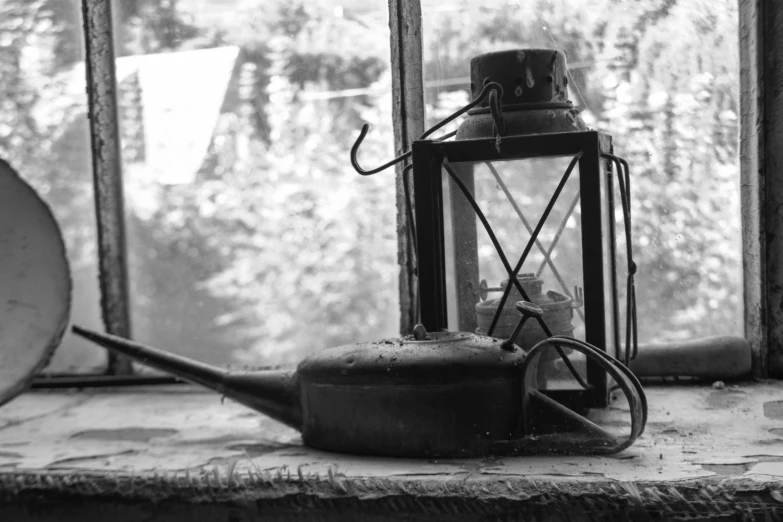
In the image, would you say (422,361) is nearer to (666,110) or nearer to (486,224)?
(486,224)

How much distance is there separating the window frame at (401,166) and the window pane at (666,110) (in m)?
0.03

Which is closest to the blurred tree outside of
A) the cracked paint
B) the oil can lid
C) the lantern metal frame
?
the cracked paint

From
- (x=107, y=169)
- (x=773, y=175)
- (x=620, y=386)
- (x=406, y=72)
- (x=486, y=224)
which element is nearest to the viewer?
(x=620, y=386)

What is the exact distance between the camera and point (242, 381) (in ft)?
4.28

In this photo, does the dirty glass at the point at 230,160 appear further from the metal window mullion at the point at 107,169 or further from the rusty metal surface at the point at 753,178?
the rusty metal surface at the point at 753,178

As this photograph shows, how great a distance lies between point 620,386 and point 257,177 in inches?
34.9

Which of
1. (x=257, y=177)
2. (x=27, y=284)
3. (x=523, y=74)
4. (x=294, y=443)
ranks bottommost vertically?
(x=294, y=443)

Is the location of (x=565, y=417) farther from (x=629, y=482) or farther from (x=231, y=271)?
(x=231, y=271)

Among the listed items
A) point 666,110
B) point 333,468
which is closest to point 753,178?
point 666,110

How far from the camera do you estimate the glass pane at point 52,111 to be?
170 cm

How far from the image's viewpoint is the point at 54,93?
1.72 meters

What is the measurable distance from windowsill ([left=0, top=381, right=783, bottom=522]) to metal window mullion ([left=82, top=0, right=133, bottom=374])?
1.06 feet

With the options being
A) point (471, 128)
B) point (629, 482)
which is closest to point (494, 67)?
point (471, 128)

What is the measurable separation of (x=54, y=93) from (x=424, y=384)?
1055mm
